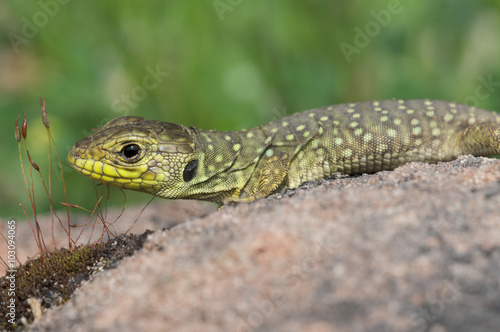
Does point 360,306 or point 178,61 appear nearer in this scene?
point 360,306

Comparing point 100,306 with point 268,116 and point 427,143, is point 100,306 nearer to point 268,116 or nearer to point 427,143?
point 427,143

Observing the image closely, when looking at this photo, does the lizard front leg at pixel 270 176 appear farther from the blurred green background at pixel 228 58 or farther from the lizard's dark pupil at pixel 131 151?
the blurred green background at pixel 228 58

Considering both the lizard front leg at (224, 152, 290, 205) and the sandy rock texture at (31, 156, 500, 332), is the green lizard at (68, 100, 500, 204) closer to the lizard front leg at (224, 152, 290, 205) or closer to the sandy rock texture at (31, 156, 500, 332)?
the lizard front leg at (224, 152, 290, 205)

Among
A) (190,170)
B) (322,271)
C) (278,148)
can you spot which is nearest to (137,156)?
(190,170)

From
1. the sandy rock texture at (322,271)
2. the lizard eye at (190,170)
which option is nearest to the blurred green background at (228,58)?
the lizard eye at (190,170)

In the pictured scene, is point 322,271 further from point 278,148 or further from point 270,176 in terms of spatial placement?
point 278,148

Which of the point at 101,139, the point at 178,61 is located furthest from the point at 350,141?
the point at 178,61
